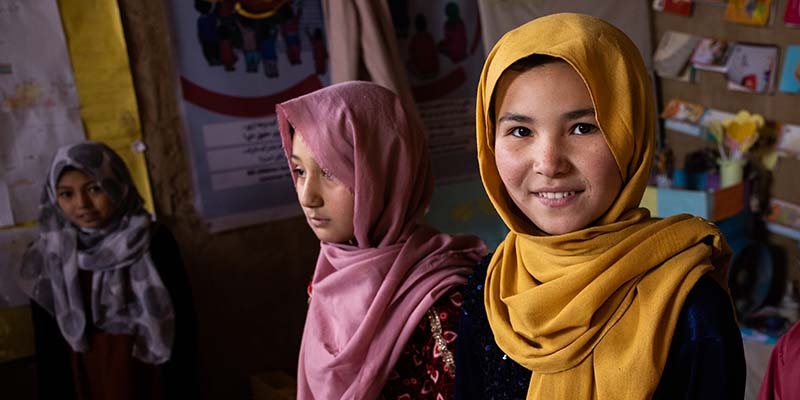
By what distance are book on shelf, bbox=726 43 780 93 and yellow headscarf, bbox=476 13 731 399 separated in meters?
2.08

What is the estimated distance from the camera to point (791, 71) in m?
2.56

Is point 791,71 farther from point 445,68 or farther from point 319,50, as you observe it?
point 319,50

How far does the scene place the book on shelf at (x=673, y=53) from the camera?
287 centimetres

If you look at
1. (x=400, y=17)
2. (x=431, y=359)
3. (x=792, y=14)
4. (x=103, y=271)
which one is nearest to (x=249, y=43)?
(x=400, y=17)

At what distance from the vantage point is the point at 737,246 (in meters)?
2.51

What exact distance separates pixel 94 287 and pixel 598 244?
58.4 inches

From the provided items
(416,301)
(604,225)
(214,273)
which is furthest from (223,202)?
(604,225)

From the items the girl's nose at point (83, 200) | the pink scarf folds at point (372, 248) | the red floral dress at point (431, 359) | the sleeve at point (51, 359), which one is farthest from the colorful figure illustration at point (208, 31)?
the red floral dress at point (431, 359)

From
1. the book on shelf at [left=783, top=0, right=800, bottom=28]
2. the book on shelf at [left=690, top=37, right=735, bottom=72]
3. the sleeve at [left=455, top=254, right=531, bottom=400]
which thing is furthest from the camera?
the book on shelf at [left=690, top=37, right=735, bottom=72]

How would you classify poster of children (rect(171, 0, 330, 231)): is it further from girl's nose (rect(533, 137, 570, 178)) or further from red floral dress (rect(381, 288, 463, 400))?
girl's nose (rect(533, 137, 570, 178))

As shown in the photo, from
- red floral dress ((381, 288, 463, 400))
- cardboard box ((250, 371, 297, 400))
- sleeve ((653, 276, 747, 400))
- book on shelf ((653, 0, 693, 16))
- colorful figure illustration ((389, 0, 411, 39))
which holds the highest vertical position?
colorful figure illustration ((389, 0, 411, 39))

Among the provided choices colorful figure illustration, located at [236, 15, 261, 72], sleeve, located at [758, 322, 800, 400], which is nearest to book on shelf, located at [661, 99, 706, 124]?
colorful figure illustration, located at [236, 15, 261, 72]

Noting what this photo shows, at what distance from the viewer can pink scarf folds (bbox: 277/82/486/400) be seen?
1.22 metres

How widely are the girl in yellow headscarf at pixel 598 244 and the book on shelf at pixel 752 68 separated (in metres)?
2.08
